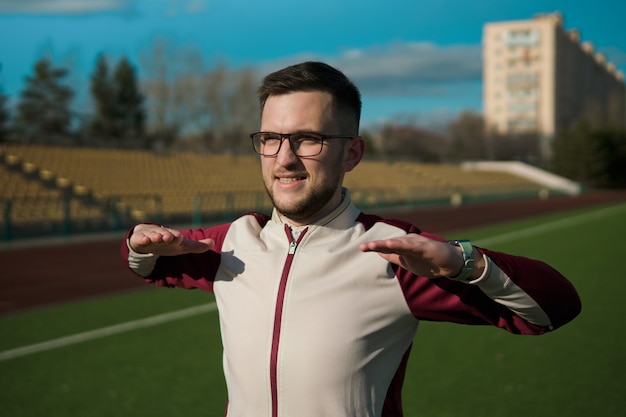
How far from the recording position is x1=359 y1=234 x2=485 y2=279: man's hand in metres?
1.52

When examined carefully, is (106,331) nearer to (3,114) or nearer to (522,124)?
(3,114)

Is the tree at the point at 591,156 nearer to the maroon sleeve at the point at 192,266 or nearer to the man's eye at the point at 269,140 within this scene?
the maroon sleeve at the point at 192,266

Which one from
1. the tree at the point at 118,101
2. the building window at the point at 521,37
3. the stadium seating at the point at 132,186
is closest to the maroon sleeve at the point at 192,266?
the stadium seating at the point at 132,186

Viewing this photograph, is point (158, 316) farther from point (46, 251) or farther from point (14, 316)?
point (46, 251)

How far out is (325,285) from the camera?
5.87ft

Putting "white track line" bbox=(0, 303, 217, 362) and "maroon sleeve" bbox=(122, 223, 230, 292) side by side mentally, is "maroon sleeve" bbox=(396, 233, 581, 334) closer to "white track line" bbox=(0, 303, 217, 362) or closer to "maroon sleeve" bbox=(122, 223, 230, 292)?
"maroon sleeve" bbox=(122, 223, 230, 292)

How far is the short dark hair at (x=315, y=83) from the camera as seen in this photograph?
183 centimetres

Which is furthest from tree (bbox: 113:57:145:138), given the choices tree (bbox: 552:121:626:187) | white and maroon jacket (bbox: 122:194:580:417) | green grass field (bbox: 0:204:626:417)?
white and maroon jacket (bbox: 122:194:580:417)

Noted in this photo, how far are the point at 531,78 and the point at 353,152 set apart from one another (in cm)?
10095

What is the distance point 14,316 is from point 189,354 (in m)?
3.26

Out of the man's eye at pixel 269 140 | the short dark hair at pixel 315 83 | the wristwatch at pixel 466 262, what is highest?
the short dark hair at pixel 315 83

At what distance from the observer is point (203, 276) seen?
2.07 meters

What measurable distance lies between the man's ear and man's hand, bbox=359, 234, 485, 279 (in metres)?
0.44

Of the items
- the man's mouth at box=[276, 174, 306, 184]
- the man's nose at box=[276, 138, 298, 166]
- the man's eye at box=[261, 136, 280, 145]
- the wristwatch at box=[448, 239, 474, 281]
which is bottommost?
the wristwatch at box=[448, 239, 474, 281]
